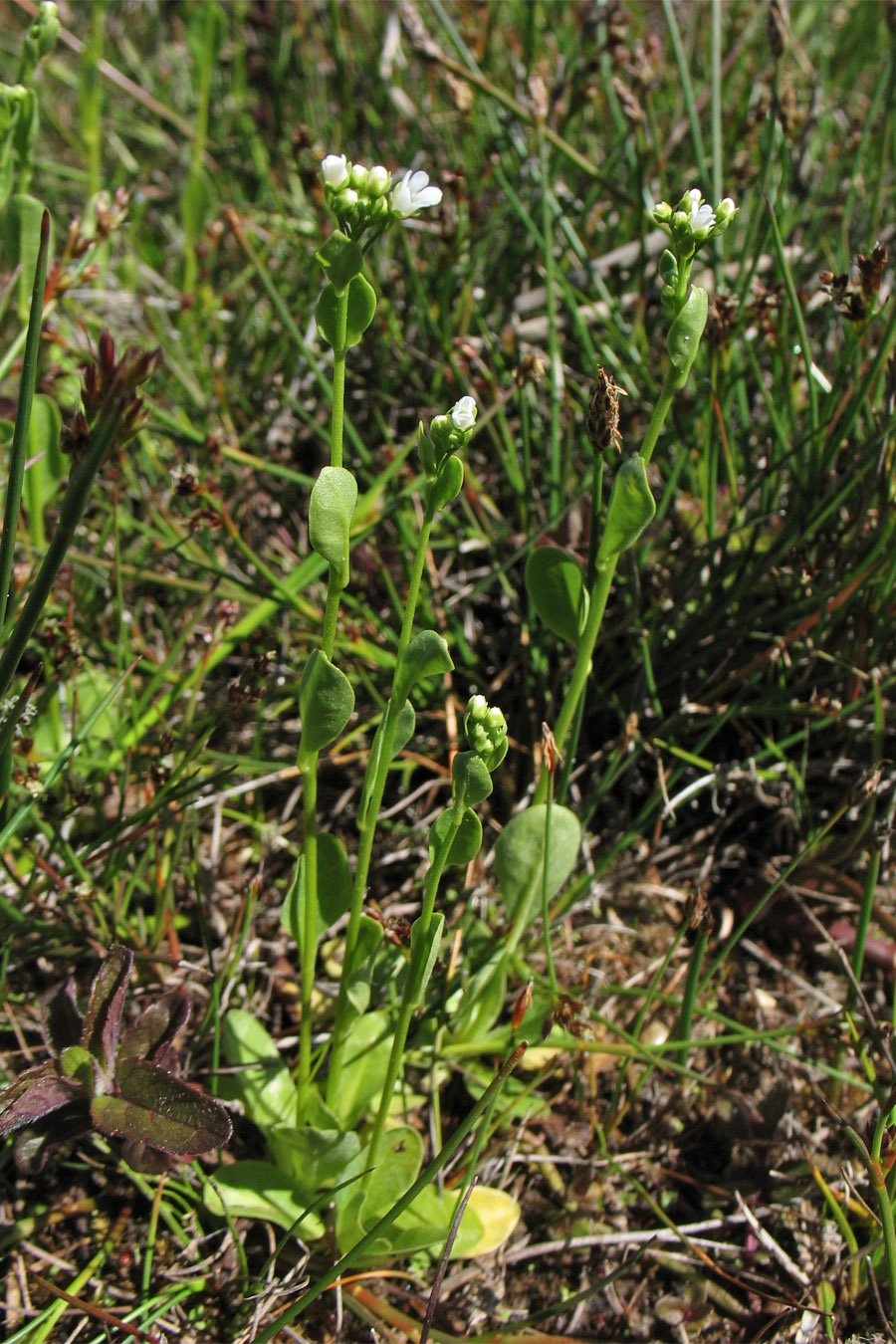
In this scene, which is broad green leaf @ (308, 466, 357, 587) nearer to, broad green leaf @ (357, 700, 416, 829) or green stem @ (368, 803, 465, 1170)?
broad green leaf @ (357, 700, 416, 829)

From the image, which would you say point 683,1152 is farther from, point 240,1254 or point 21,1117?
point 21,1117

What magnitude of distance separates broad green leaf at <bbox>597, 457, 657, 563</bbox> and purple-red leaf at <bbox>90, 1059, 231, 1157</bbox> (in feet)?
2.70

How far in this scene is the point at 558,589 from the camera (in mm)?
1312

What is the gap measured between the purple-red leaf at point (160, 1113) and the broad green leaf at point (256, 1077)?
14 cm

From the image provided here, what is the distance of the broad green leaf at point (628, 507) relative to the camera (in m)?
1.16

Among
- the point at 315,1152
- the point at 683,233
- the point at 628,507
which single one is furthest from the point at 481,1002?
the point at 683,233

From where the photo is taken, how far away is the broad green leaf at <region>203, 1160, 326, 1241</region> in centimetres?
131

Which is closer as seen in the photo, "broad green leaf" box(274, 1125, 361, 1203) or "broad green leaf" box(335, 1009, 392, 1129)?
"broad green leaf" box(274, 1125, 361, 1203)

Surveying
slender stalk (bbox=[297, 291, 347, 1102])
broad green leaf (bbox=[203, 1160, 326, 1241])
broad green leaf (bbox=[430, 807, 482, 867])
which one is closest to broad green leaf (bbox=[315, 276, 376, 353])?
slender stalk (bbox=[297, 291, 347, 1102])

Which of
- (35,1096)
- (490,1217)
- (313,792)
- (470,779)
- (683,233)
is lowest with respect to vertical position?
(490,1217)

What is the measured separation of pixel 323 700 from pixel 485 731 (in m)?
0.19

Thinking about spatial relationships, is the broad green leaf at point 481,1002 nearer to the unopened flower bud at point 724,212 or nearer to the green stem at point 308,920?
the green stem at point 308,920

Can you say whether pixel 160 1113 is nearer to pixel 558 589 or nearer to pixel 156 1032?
pixel 156 1032

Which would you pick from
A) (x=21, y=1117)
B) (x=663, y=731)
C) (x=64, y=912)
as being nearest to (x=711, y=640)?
(x=663, y=731)
